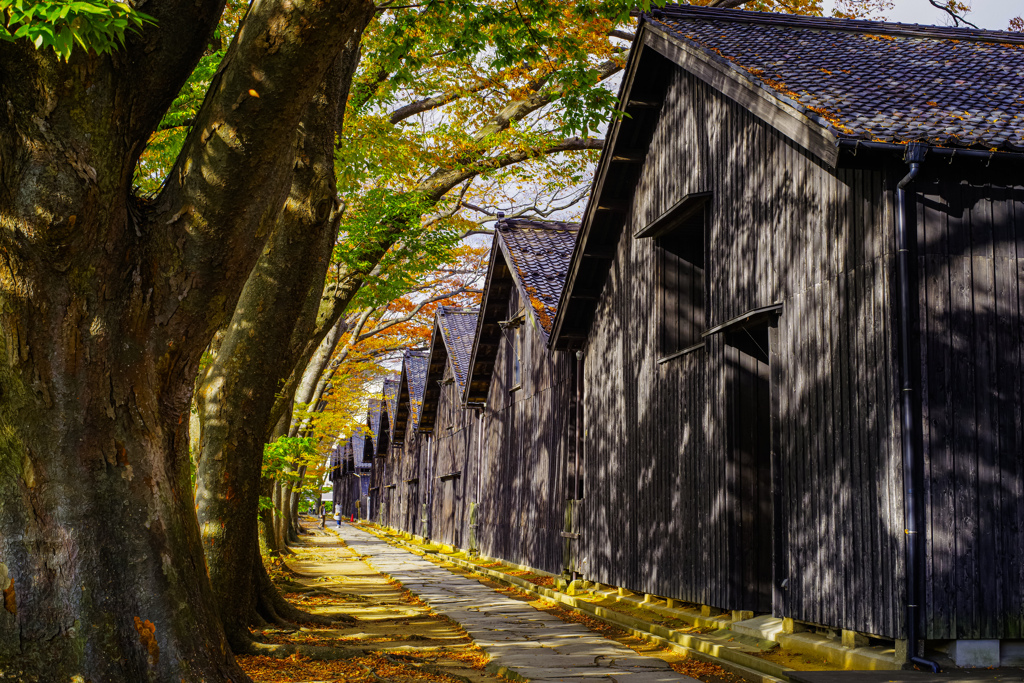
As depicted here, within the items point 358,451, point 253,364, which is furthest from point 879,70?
point 358,451

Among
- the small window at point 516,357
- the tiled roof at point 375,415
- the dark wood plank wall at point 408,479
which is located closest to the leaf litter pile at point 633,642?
the small window at point 516,357

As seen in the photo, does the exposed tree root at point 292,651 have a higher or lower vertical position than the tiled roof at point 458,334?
lower

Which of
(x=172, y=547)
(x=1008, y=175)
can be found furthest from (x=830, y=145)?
(x=172, y=547)

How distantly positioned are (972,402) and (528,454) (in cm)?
1386

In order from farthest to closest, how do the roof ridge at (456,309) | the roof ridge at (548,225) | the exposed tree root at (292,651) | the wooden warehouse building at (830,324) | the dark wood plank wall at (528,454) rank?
the roof ridge at (456,309)
the roof ridge at (548,225)
the dark wood plank wall at (528,454)
the exposed tree root at (292,651)
the wooden warehouse building at (830,324)

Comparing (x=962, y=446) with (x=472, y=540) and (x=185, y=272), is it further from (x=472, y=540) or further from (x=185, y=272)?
(x=472, y=540)

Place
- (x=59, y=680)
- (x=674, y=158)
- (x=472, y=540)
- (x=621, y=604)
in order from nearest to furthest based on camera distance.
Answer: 1. (x=59, y=680)
2. (x=674, y=158)
3. (x=621, y=604)
4. (x=472, y=540)

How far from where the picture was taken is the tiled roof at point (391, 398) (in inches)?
1776

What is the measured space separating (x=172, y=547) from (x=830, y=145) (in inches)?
253

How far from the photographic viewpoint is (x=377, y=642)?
1073 cm

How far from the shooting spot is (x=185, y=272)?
5324 mm

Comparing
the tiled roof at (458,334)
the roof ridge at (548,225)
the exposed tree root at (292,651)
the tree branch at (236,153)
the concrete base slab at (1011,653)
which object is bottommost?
the exposed tree root at (292,651)

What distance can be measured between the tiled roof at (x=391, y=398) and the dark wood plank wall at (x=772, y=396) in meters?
30.5

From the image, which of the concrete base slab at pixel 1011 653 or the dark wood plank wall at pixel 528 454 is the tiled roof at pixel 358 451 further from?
the concrete base slab at pixel 1011 653
